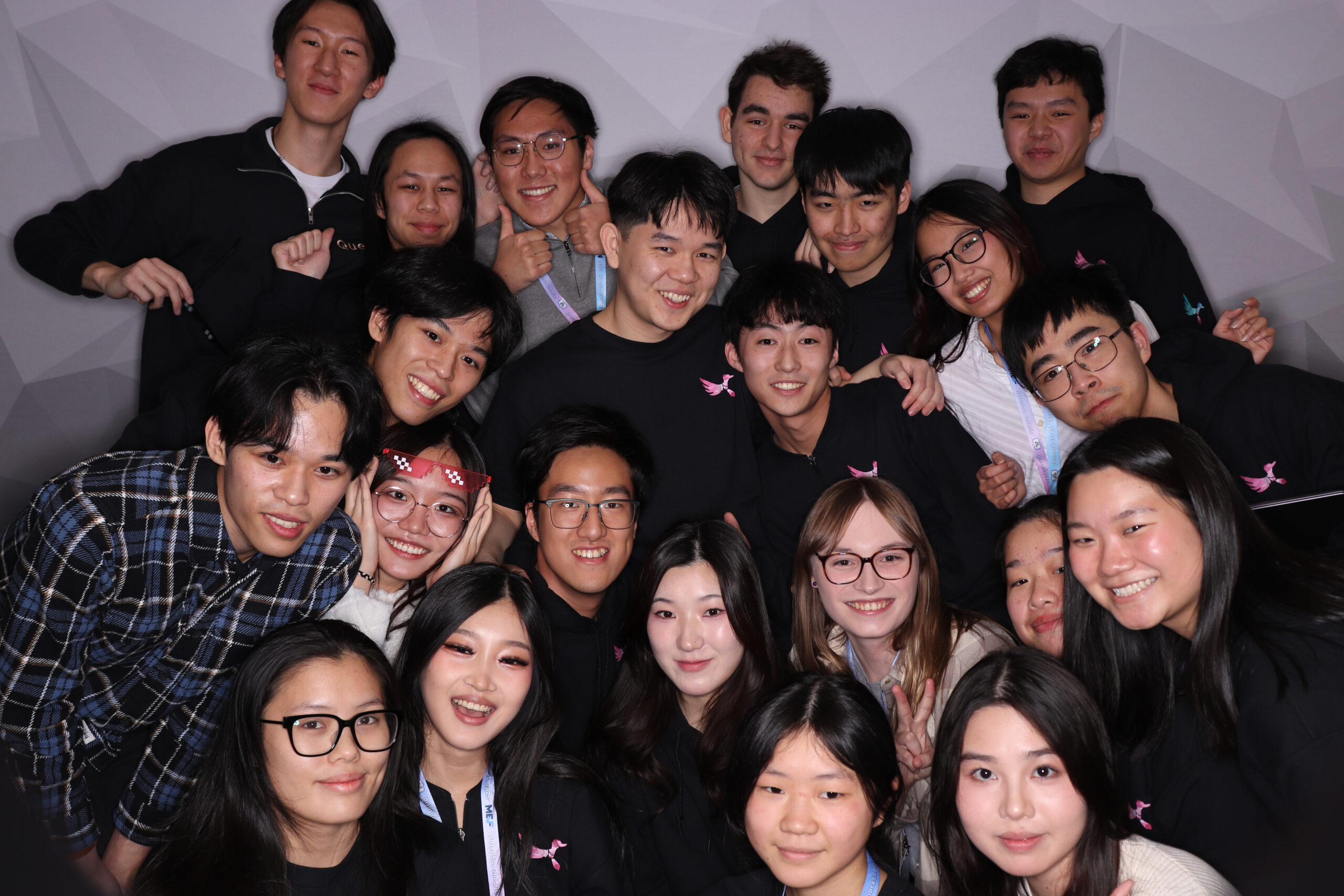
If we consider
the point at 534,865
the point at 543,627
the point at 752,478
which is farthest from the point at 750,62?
the point at 534,865

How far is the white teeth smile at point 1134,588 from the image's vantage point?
8.53 feet

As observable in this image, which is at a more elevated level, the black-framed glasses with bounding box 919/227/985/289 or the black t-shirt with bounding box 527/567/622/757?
the black-framed glasses with bounding box 919/227/985/289

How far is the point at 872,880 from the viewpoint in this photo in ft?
8.77

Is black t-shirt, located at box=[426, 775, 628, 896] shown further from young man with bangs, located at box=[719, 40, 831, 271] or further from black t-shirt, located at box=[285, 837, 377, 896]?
young man with bangs, located at box=[719, 40, 831, 271]

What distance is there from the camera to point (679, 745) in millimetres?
3305

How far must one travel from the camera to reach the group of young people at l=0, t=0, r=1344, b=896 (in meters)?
2.59

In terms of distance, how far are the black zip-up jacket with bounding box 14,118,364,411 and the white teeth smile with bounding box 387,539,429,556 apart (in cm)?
92

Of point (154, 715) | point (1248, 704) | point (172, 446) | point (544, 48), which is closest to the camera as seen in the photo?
point (1248, 704)

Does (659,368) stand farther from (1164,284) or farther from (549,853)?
(1164,284)

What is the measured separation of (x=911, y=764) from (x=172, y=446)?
7.80 feet

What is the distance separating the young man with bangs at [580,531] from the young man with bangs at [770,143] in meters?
1.06

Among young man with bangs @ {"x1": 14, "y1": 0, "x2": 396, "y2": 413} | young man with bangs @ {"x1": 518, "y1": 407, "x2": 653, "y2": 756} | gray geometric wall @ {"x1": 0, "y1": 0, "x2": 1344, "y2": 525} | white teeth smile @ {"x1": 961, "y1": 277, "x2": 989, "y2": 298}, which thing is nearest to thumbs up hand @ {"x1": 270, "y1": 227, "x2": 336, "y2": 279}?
young man with bangs @ {"x1": 14, "y1": 0, "x2": 396, "y2": 413}

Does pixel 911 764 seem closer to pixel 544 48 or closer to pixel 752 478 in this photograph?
pixel 752 478

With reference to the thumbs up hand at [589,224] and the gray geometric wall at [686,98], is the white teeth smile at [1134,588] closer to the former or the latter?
the thumbs up hand at [589,224]
